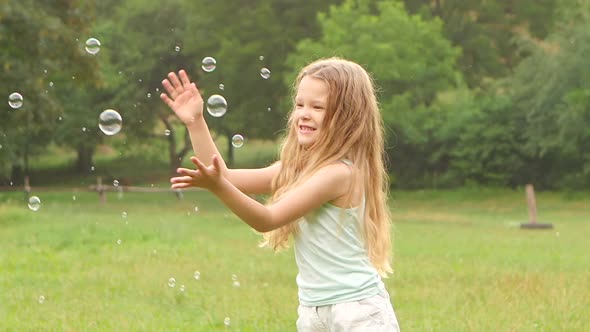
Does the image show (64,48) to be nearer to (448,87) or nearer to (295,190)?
(448,87)

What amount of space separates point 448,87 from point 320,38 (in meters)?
6.70

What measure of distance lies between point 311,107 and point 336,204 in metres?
0.39

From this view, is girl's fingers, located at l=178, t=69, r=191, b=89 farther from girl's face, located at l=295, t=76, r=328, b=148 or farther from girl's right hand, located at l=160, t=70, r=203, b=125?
girl's face, located at l=295, t=76, r=328, b=148

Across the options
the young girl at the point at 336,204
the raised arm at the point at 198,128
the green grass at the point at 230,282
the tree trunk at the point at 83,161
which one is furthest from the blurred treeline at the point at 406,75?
the young girl at the point at 336,204

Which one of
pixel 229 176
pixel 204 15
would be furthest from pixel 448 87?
pixel 229 176

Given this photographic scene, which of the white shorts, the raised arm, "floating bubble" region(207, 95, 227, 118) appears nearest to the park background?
"floating bubble" region(207, 95, 227, 118)

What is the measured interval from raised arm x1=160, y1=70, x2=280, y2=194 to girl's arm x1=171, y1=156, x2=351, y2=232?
0.47 meters

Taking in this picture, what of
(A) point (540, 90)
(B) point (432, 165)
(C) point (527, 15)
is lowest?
(B) point (432, 165)

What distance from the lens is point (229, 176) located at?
4.42m

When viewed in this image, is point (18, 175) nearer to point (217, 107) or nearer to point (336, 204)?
point (217, 107)

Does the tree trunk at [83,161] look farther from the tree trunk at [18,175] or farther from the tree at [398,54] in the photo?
the tree at [398,54]

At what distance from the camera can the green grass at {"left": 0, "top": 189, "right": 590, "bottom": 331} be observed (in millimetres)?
7465

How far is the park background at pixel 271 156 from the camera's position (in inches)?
340

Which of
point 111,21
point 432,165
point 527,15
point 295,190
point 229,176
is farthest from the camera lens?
point 111,21
